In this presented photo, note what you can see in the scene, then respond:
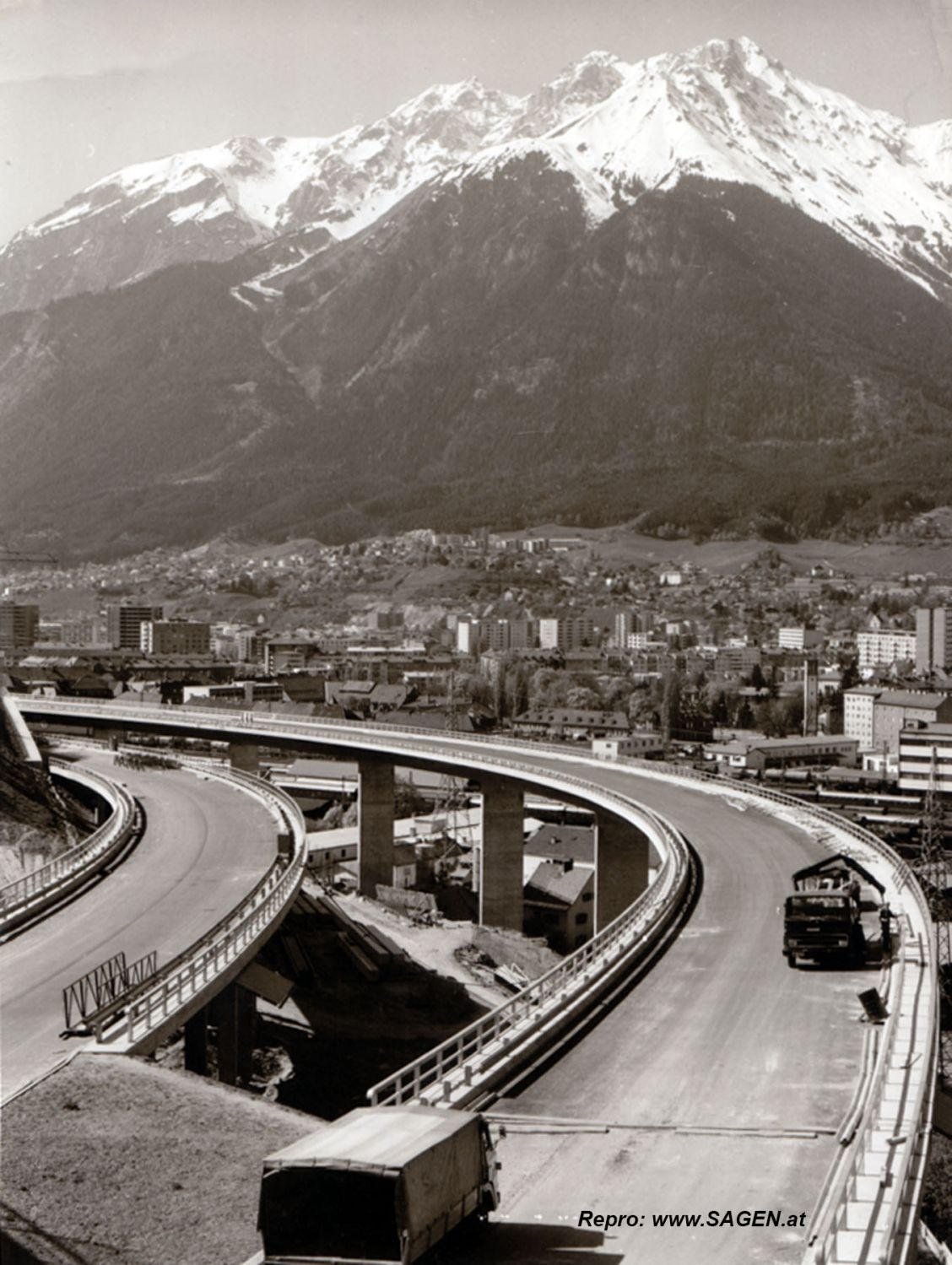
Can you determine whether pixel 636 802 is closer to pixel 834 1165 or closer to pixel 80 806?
pixel 80 806

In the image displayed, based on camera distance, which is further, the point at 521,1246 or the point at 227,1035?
the point at 227,1035

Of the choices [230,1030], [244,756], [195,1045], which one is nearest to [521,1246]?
Result: [195,1045]

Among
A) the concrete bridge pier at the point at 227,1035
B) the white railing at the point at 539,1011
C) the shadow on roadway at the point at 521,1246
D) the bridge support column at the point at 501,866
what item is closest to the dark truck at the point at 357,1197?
the shadow on roadway at the point at 521,1246

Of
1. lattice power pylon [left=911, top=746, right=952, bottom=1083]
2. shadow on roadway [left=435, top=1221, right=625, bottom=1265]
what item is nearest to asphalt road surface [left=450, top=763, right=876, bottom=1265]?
shadow on roadway [left=435, top=1221, right=625, bottom=1265]

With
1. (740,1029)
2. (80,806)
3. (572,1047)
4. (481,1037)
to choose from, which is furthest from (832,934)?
(80,806)

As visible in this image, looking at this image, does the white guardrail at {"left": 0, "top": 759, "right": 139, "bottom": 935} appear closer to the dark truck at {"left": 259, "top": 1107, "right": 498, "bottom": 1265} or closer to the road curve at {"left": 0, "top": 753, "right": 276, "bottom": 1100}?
the road curve at {"left": 0, "top": 753, "right": 276, "bottom": 1100}

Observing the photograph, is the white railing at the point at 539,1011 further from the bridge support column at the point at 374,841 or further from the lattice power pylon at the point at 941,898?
the bridge support column at the point at 374,841

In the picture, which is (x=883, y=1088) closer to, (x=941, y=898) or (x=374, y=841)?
(x=941, y=898)
